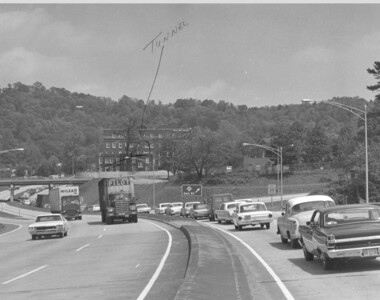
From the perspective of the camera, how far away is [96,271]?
17344mm

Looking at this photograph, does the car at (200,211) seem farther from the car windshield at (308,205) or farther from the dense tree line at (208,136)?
the car windshield at (308,205)

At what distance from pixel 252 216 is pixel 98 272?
52.9 ft

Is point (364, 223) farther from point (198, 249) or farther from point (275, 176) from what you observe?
point (275, 176)

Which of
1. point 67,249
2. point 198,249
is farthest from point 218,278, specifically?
point 67,249

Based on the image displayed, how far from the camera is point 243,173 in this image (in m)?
121

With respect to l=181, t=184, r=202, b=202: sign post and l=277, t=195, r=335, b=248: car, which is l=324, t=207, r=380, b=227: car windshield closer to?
l=277, t=195, r=335, b=248: car

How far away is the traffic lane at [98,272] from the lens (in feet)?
43.4

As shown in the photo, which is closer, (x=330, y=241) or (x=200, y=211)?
(x=330, y=241)

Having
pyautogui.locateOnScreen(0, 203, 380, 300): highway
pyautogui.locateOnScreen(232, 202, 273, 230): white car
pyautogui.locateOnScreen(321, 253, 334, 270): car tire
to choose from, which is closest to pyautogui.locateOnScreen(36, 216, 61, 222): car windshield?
pyautogui.locateOnScreen(232, 202, 273, 230): white car

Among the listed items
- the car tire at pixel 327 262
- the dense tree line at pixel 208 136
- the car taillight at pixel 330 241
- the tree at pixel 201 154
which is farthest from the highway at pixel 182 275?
the tree at pixel 201 154

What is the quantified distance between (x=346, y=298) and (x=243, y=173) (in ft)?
362

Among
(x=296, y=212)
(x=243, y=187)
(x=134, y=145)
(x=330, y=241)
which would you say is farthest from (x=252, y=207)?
(x=243, y=187)

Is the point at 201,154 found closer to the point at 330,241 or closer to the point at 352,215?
the point at 352,215

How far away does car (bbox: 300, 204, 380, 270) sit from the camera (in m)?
14.2
